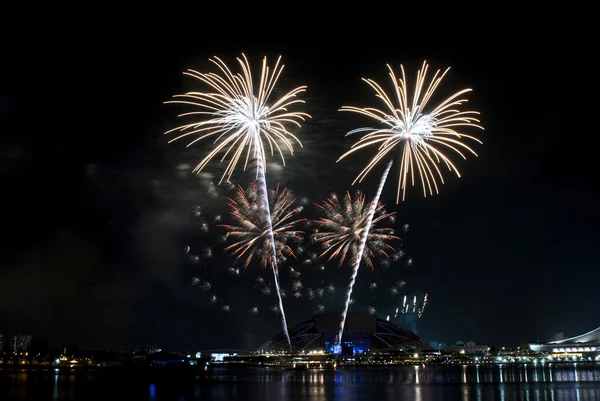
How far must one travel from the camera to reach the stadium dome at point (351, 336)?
519 ft

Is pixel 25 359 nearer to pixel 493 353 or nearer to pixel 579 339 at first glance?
pixel 493 353

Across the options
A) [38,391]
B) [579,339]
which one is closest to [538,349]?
[579,339]

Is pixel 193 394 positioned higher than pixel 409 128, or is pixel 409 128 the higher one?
pixel 409 128

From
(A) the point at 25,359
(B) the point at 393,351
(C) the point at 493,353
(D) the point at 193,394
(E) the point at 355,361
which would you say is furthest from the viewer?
(C) the point at 493,353

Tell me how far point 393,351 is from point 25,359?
11315 centimetres

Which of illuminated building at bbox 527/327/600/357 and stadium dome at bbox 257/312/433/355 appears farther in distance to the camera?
illuminated building at bbox 527/327/600/357

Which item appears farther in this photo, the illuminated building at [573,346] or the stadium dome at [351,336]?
the illuminated building at [573,346]

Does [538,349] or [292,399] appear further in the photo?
[538,349]

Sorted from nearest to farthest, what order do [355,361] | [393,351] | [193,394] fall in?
[193,394] < [355,361] < [393,351]

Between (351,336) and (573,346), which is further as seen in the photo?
(573,346)

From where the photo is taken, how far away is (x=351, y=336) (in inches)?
6344

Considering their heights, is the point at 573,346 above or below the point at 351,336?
below

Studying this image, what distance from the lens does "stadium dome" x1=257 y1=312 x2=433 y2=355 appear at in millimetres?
158250

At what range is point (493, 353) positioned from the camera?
18900 centimetres
